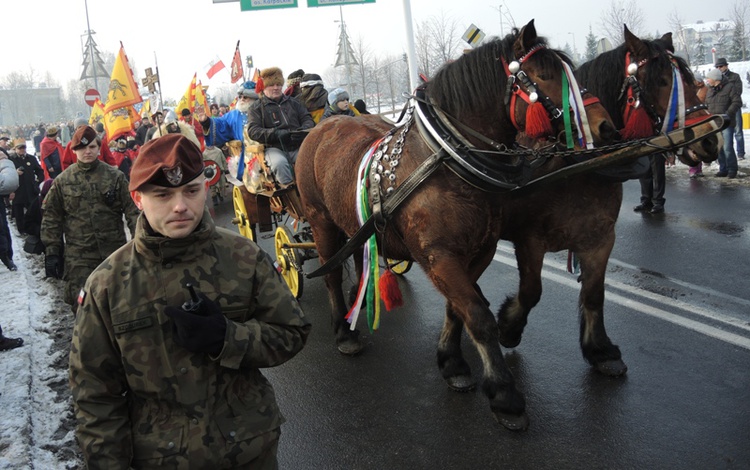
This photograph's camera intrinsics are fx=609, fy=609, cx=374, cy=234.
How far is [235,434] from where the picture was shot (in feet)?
6.06

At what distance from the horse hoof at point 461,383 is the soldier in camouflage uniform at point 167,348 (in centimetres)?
216

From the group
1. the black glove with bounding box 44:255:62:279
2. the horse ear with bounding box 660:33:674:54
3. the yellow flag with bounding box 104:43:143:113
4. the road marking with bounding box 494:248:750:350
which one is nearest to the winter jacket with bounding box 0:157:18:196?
the black glove with bounding box 44:255:62:279

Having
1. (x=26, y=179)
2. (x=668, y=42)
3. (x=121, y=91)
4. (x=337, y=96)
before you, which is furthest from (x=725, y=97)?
(x=26, y=179)

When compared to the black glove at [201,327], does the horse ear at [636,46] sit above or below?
above

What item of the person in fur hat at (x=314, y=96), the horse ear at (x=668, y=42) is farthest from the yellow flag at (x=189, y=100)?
the horse ear at (x=668, y=42)

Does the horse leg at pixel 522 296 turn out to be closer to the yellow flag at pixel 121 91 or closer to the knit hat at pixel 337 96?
the knit hat at pixel 337 96

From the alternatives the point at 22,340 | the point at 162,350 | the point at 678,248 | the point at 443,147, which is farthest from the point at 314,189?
the point at 678,248

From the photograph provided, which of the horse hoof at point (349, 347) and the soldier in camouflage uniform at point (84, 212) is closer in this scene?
the soldier in camouflage uniform at point (84, 212)

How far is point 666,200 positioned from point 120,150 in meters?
11.7

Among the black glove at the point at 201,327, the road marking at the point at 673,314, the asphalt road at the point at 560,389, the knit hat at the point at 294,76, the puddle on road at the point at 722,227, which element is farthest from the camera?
the knit hat at the point at 294,76

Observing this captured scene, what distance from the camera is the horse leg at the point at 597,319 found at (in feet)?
12.6

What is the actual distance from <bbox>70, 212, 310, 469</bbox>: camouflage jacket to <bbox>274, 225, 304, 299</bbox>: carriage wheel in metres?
3.89

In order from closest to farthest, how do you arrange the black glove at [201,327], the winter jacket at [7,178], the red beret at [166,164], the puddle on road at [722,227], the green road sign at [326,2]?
1. the black glove at [201,327]
2. the red beret at [166,164]
3. the winter jacket at [7,178]
4. the puddle on road at [722,227]
5. the green road sign at [326,2]

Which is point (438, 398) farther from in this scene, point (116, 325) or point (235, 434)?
point (116, 325)
